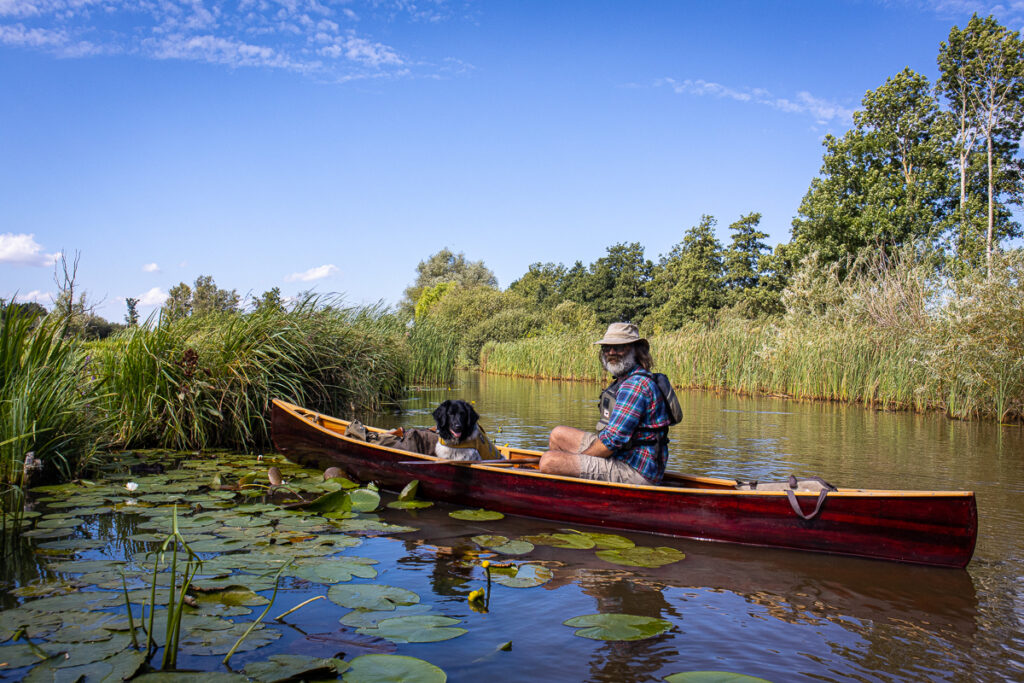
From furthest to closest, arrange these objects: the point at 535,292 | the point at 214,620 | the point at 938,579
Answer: the point at 535,292 → the point at 938,579 → the point at 214,620

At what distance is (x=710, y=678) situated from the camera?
2.43 meters

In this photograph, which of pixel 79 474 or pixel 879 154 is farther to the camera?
pixel 879 154

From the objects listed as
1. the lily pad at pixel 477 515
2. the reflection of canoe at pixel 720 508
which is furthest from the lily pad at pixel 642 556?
the lily pad at pixel 477 515

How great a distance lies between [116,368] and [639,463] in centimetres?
578

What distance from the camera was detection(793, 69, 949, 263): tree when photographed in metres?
26.6

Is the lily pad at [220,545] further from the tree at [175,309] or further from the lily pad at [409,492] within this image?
the tree at [175,309]

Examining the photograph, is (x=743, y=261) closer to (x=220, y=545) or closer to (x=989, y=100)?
(x=989, y=100)

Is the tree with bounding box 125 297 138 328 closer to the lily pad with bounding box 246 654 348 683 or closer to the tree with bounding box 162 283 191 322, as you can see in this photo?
the tree with bounding box 162 283 191 322

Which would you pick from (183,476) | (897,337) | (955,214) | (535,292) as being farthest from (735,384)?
(535,292)

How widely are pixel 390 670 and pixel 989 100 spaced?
31.9 metres

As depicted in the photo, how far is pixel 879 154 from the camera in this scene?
29.0 meters

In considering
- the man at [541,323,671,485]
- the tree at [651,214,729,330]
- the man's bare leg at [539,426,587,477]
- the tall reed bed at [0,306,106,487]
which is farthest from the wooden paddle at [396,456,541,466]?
the tree at [651,214,729,330]

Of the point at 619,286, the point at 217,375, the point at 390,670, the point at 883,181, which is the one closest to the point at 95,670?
the point at 390,670

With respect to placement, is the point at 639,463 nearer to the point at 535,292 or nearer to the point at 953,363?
the point at 953,363
